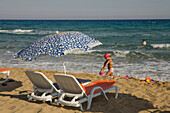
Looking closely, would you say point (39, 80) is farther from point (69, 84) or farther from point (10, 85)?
point (10, 85)

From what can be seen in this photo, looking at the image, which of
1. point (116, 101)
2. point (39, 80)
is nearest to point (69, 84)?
point (39, 80)

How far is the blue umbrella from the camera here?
493cm

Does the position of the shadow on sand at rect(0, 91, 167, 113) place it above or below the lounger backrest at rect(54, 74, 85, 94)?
below

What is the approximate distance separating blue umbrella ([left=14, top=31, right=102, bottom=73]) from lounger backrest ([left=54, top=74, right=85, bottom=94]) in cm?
56

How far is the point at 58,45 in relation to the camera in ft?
16.3

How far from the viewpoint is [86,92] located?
5.14m

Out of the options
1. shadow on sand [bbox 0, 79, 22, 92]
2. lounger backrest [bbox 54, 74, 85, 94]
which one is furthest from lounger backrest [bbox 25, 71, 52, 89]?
shadow on sand [bbox 0, 79, 22, 92]

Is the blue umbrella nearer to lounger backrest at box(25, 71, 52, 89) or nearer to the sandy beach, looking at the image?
lounger backrest at box(25, 71, 52, 89)

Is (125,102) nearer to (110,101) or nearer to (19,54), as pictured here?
(110,101)

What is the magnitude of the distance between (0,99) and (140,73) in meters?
6.71

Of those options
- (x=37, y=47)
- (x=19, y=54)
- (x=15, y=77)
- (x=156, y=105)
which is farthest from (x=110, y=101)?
(x=15, y=77)

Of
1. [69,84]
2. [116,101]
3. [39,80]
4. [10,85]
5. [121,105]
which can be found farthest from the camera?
[10,85]

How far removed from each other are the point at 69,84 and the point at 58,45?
98 cm

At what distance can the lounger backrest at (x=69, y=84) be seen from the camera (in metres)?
4.77
